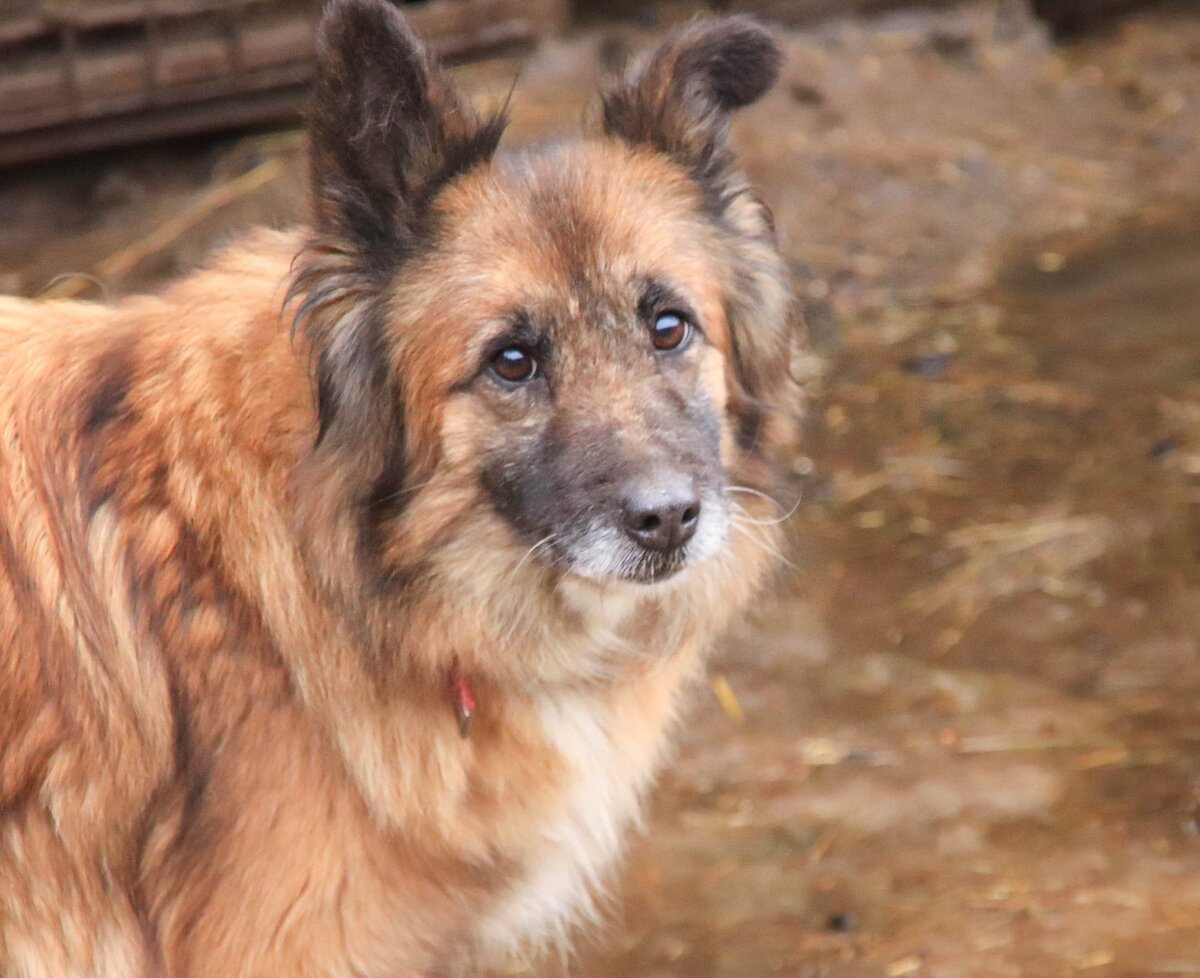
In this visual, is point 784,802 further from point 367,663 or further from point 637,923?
point 367,663

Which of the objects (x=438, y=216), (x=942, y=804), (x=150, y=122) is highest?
(x=438, y=216)

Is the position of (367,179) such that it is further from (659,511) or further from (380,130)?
(659,511)

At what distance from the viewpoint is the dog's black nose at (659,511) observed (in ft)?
10.2

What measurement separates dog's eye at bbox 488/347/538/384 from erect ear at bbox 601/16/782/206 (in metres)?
0.59

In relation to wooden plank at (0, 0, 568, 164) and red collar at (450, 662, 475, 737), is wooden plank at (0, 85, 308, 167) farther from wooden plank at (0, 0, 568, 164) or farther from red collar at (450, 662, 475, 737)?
red collar at (450, 662, 475, 737)

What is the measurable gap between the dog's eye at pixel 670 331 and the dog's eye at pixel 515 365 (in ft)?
0.89

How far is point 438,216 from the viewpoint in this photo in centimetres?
319

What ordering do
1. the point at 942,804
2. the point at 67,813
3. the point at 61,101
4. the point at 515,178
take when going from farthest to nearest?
the point at 61,101 → the point at 942,804 → the point at 515,178 → the point at 67,813

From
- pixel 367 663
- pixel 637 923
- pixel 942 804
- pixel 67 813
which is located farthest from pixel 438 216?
pixel 942 804

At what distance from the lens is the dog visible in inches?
120

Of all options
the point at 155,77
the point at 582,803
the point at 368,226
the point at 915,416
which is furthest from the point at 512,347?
the point at 155,77

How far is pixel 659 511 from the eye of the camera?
3.10 m

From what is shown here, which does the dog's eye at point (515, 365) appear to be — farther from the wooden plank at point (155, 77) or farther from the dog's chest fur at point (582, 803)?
the wooden plank at point (155, 77)

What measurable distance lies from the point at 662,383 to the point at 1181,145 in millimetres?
6110
